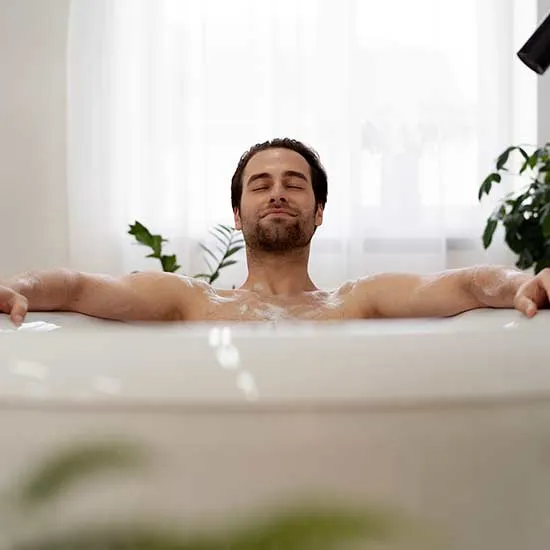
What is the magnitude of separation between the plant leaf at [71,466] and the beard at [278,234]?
128 cm

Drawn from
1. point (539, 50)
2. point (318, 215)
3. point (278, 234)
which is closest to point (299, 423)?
point (539, 50)

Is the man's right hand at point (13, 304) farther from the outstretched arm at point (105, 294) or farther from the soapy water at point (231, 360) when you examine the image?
the soapy water at point (231, 360)

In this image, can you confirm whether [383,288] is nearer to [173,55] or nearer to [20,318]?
[20,318]

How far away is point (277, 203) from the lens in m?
1.78

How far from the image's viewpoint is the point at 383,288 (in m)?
1.59

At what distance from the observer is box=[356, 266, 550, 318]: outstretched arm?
967mm

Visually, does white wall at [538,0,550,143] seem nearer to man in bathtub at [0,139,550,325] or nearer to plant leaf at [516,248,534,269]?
plant leaf at [516,248,534,269]

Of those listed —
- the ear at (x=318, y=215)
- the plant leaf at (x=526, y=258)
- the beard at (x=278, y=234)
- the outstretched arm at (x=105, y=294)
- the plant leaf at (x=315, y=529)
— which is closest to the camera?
the plant leaf at (x=315, y=529)

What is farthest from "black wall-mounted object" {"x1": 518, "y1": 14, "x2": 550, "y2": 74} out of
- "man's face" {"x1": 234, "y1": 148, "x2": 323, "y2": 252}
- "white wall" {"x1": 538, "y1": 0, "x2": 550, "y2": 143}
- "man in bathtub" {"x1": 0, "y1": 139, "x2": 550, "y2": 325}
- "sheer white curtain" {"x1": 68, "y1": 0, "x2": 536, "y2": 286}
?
"white wall" {"x1": 538, "y1": 0, "x2": 550, "y2": 143}

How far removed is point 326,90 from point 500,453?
91.1 inches

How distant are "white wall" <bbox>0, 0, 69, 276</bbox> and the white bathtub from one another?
2.36 meters

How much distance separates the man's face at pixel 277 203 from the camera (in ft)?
5.81


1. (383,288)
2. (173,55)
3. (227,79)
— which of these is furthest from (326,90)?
(383,288)

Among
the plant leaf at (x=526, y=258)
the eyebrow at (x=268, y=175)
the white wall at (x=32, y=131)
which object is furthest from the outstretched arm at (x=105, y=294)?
the white wall at (x=32, y=131)
